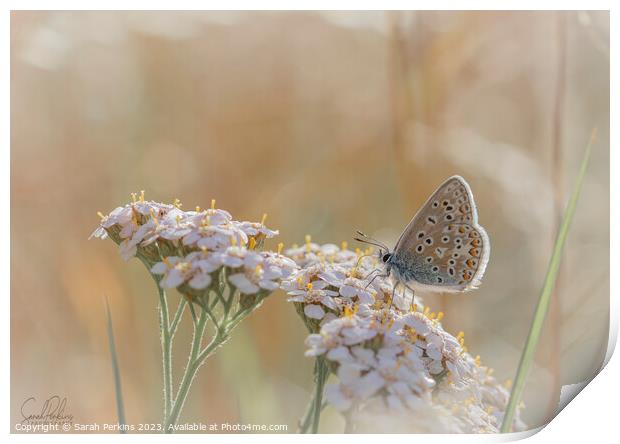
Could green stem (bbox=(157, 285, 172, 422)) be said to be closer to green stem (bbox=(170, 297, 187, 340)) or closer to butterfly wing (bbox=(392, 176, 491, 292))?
green stem (bbox=(170, 297, 187, 340))

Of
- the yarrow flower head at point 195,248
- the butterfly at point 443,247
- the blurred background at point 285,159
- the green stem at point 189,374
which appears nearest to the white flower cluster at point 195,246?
the yarrow flower head at point 195,248

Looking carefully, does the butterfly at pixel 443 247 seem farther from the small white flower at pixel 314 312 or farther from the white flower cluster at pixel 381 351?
the small white flower at pixel 314 312

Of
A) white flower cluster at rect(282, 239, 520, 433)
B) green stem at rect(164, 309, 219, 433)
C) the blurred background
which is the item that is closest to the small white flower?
white flower cluster at rect(282, 239, 520, 433)

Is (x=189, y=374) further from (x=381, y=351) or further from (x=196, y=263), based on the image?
(x=381, y=351)

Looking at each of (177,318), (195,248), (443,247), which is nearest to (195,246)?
(195,248)

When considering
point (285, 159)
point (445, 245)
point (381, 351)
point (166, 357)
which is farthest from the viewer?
point (285, 159)

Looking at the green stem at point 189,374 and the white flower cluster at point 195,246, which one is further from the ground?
the white flower cluster at point 195,246

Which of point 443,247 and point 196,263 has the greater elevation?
point 196,263
